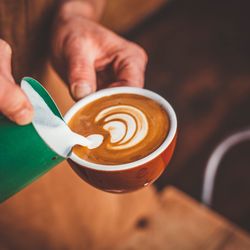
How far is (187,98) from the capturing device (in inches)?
93.0

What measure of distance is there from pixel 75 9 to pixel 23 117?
0.71m

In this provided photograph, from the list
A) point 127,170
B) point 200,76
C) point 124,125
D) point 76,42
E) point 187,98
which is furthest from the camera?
point 200,76

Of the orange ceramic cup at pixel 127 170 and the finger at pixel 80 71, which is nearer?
the orange ceramic cup at pixel 127 170

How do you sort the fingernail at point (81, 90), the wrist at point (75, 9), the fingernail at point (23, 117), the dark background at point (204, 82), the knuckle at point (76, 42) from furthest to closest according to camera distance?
1. the dark background at point (204, 82)
2. the wrist at point (75, 9)
3. the knuckle at point (76, 42)
4. the fingernail at point (81, 90)
5. the fingernail at point (23, 117)

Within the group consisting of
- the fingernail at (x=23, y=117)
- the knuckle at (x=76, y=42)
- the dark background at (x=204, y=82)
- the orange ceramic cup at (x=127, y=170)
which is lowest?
the dark background at (x=204, y=82)

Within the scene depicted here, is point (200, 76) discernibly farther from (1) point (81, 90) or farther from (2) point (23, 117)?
(2) point (23, 117)

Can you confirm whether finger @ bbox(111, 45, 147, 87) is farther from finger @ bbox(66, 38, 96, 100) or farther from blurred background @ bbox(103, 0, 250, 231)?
blurred background @ bbox(103, 0, 250, 231)

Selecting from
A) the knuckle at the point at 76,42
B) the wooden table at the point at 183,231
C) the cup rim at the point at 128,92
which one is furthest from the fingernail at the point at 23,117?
the wooden table at the point at 183,231

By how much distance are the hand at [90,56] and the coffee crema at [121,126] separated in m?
0.08

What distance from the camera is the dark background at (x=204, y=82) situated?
194 cm

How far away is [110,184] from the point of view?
75 cm

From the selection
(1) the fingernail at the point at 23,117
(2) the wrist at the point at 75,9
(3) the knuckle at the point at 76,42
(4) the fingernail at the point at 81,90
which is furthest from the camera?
(2) the wrist at the point at 75,9

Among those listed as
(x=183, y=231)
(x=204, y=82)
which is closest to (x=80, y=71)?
(x=183, y=231)

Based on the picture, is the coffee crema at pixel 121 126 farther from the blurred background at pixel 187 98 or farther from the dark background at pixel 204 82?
the dark background at pixel 204 82
